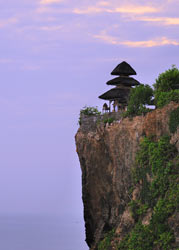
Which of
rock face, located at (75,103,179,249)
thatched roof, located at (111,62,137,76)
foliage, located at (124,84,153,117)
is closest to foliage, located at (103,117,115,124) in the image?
rock face, located at (75,103,179,249)

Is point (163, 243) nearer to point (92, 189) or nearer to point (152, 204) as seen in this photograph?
point (152, 204)

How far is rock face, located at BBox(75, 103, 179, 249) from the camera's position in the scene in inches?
1697

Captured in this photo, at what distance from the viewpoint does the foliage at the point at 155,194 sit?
38125 mm

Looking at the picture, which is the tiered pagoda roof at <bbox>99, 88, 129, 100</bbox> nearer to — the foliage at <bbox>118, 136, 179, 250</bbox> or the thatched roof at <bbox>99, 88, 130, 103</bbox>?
the thatched roof at <bbox>99, 88, 130, 103</bbox>

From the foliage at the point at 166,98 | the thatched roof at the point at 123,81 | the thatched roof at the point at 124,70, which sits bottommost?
the foliage at the point at 166,98

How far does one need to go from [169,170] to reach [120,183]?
7.94 metres

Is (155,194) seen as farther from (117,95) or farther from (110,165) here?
(117,95)

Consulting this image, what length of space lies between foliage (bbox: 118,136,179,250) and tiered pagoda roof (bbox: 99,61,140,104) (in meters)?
9.04

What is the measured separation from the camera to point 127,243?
42094 millimetres

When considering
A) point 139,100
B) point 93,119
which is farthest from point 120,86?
point 139,100

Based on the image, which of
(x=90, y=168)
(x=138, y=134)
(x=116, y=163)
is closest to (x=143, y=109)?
(x=138, y=134)

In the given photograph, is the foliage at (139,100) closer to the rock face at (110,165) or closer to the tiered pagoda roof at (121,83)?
the rock face at (110,165)

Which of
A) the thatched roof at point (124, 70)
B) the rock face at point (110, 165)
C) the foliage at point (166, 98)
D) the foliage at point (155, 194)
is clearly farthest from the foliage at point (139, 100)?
the thatched roof at point (124, 70)

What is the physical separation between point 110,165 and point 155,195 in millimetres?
9398
